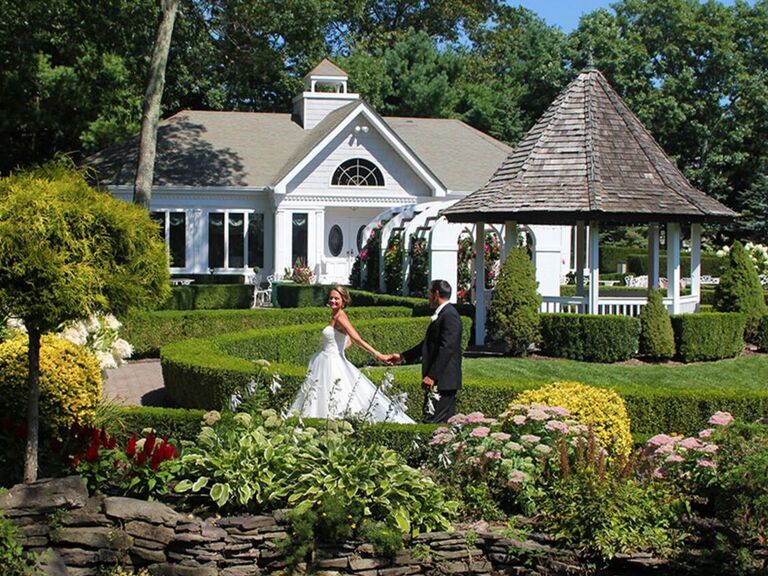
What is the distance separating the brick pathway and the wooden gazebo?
6.42 meters

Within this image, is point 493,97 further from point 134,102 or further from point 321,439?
point 321,439

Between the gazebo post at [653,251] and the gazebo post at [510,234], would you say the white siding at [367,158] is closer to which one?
the gazebo post at [510,234]

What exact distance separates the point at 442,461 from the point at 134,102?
27823 millimetres

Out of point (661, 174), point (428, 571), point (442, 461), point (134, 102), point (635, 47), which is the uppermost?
point (635, 47)

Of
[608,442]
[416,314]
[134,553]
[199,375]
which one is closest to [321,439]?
[134,553]

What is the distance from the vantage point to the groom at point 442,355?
33.3 ft

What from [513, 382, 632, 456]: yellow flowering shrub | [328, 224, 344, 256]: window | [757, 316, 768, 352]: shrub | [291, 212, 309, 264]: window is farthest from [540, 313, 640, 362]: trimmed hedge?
[328, 224, 344, 256]: window

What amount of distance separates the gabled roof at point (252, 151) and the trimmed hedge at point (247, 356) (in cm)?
1387

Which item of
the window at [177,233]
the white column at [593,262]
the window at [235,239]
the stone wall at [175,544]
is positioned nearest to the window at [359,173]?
the window at [235,239]

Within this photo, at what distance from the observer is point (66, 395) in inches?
365

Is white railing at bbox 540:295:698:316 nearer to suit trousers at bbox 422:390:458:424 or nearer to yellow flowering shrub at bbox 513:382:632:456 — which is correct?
suit trousers at bbox 422:390:458:424

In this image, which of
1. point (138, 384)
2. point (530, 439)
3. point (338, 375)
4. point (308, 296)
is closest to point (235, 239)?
point (308, 296)

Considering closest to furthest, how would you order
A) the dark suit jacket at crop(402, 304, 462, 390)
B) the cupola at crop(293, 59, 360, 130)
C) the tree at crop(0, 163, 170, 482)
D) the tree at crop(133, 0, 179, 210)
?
the tree at crop(0, 163, 170, 482) < the dark suit jacket at crop(402, 304, 462, 390) < the tree at crop(133, 0, 179, 210) < the cupola at crop(293, 59, 360, 130)

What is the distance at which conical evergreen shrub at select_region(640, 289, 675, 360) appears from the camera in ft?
61.3
